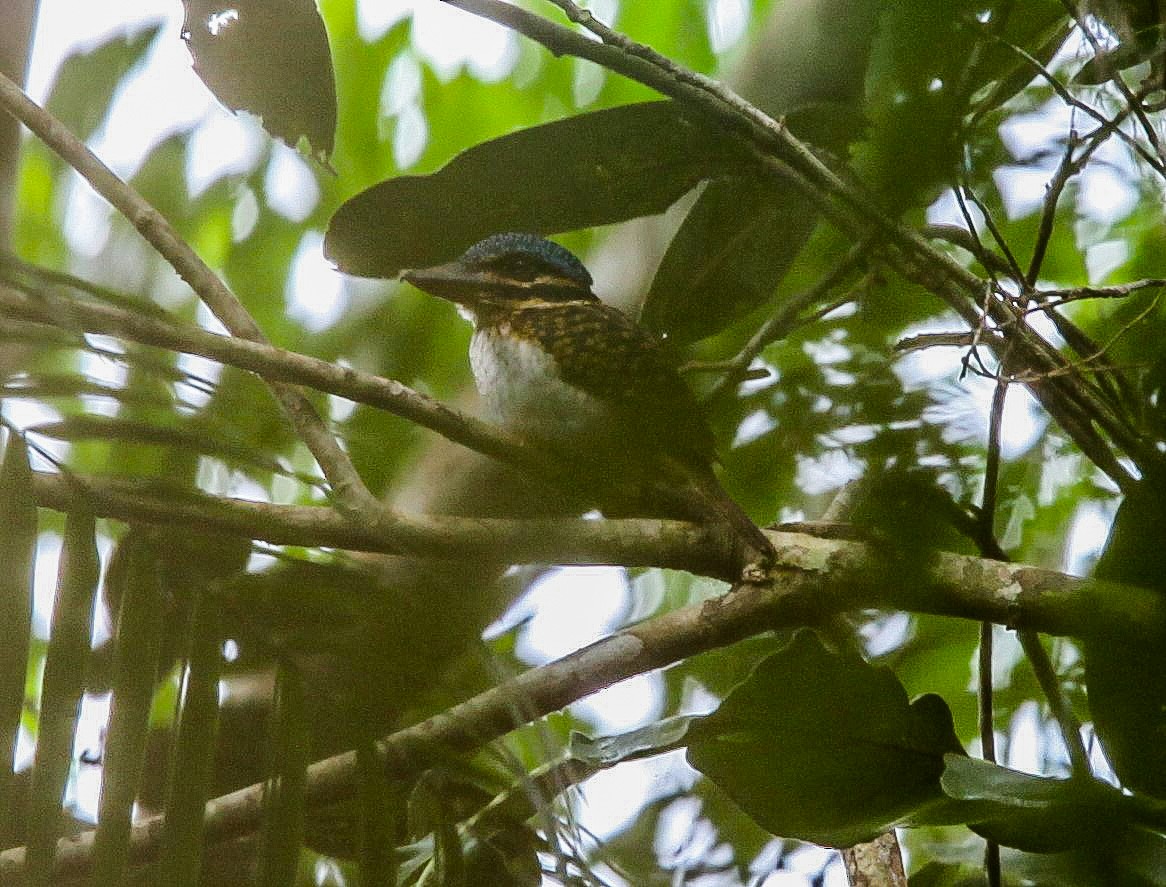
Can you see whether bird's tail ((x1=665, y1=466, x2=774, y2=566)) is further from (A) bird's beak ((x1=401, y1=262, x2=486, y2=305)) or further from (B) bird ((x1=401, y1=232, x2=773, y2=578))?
(A) bird's beak ((x1=401, y1=262, x2=486, y2=305))

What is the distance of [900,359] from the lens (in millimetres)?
1020

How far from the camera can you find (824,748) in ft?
3.55

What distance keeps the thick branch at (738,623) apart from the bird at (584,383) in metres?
0.05

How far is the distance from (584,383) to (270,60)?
0.72m

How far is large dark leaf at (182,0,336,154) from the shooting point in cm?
145

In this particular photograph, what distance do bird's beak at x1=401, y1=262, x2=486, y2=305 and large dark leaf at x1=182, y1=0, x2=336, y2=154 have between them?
0.41m

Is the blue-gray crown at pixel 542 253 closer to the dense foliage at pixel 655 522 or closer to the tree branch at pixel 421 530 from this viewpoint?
the dense foliage at pixel 655 522

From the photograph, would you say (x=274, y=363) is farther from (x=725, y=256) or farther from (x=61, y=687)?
(x=725, y=256)

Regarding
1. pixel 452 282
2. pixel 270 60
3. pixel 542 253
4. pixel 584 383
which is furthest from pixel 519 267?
pixel 270 60

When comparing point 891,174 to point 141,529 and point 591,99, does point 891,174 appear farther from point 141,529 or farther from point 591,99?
point 591,99

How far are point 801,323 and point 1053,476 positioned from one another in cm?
33

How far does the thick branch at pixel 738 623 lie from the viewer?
857mm

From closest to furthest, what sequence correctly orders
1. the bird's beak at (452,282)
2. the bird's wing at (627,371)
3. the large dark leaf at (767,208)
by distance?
1. the bird's wing at (627,371)
2. the large dark leaf at (767,208)
3. the bird's beak at (452,282)

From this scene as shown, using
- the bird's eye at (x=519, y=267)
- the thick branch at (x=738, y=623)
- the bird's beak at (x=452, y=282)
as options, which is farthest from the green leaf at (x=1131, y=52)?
the bird's eye at (x=519, y=267)
